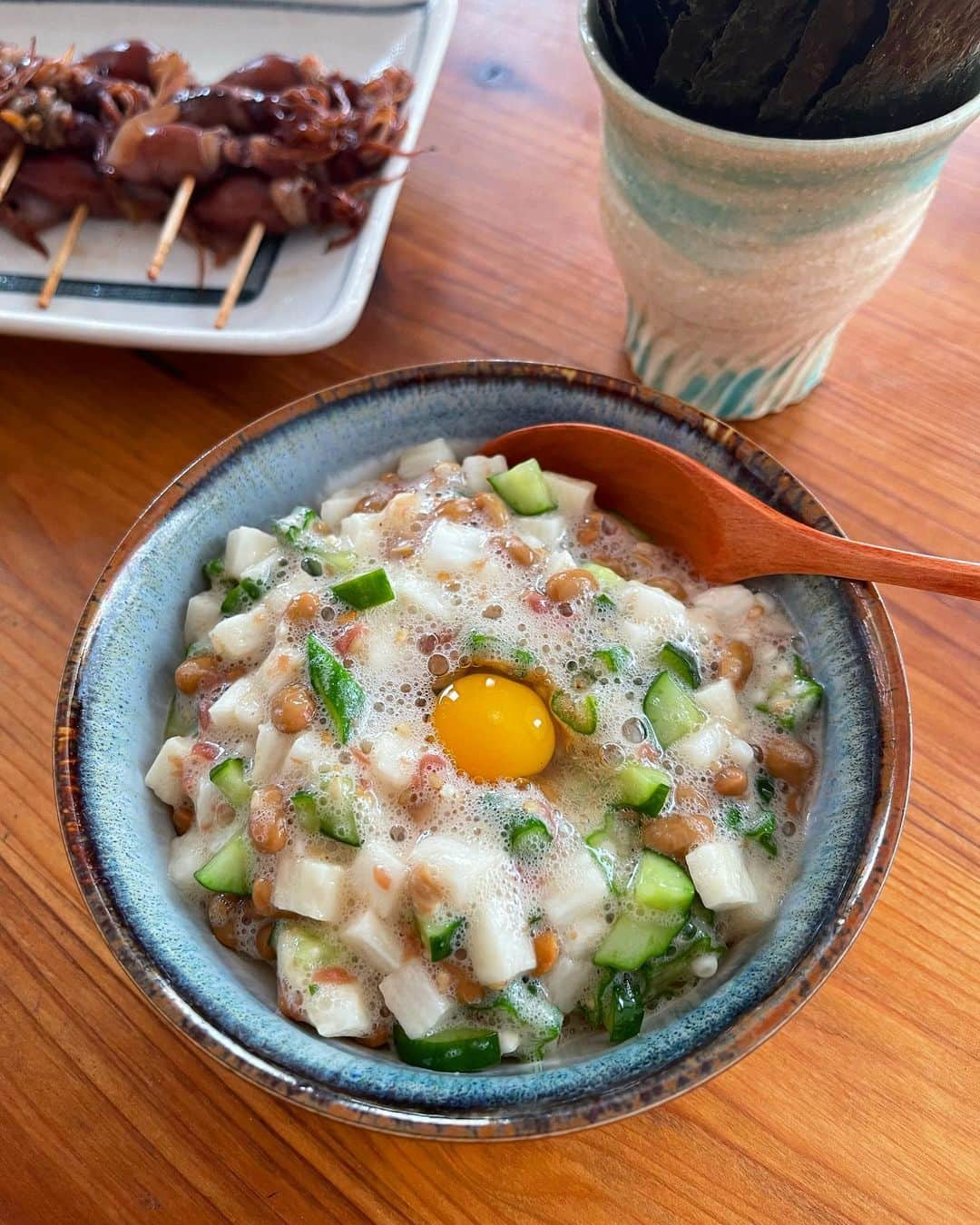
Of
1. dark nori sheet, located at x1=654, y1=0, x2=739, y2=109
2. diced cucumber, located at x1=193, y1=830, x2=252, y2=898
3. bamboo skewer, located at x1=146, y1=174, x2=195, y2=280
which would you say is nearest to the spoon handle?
dark nori sheet, located at x1=654, y1=0, x2=739, y2=109

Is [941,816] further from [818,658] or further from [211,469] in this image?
[211,469]

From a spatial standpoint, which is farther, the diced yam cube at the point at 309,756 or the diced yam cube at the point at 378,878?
the diced yam cube at the point at 309,756

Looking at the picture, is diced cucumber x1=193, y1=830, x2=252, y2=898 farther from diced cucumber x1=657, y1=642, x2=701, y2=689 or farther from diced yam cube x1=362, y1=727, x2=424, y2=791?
diced cucumber x1=657, y1=642, x2=701, y2=689

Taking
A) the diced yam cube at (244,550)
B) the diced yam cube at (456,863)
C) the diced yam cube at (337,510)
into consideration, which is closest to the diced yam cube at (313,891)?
the diced yam cube at (456,863)

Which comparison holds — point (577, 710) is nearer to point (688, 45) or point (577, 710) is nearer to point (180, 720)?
point (180, 720)

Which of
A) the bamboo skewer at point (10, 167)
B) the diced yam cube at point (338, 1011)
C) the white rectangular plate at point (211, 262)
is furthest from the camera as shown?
the bamboo skewer at point (10, 167)

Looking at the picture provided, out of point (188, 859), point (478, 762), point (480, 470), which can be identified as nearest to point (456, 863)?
point (478, 762)

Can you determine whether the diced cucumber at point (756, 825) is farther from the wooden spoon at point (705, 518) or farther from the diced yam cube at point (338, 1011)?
the diced yam cube at point (338, 1011)

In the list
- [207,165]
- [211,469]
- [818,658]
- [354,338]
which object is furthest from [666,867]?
[207,165]
